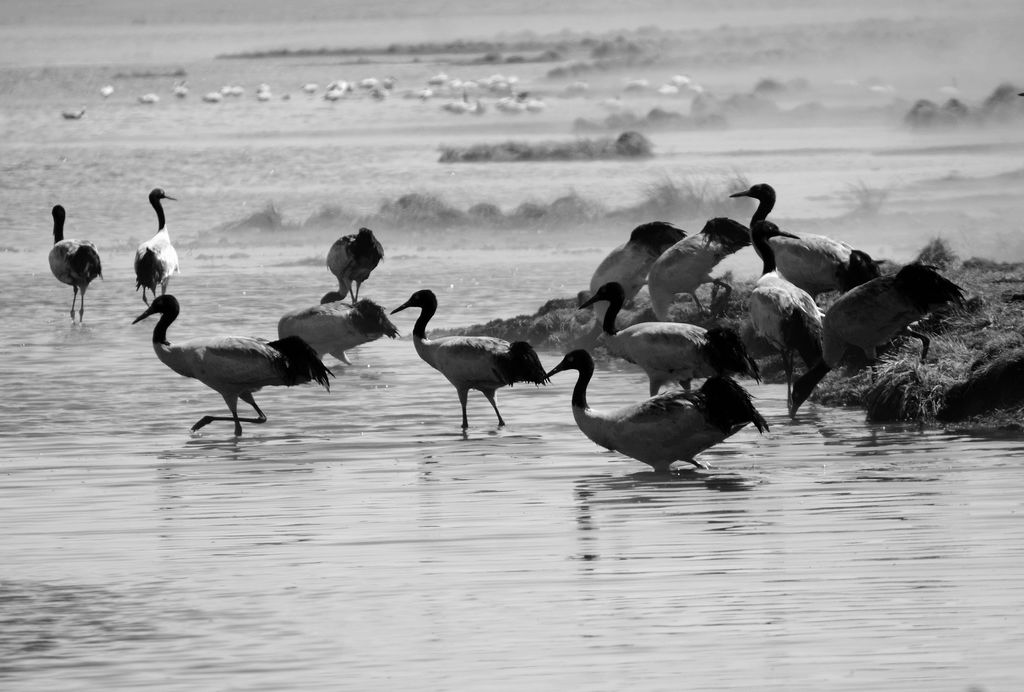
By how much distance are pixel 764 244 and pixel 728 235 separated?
561 millimetres

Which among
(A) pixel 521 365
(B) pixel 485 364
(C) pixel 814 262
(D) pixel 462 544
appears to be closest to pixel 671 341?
(A) pixel 521 365

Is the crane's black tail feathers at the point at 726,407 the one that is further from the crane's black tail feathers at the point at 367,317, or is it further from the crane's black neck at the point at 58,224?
the crane's black neck at the point at 58,224

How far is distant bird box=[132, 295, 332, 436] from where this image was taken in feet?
47.1

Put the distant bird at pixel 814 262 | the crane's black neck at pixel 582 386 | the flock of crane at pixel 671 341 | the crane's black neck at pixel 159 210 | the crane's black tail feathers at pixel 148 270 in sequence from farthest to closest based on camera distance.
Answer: the crane's black neck at pixel 159 210
the crane's black tail feathers at pixel 148 270
the distant bird at pixel 814 262
the crane's black neck at pixel 582 386
the flock of crane at pixel 671 341

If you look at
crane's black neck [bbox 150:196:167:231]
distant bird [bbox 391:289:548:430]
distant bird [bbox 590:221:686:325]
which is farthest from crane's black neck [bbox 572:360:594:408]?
crane's black neck [bbox 150:196:167:231]

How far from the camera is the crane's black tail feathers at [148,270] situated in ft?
77.4

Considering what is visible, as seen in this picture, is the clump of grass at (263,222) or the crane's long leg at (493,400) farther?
the clump of grass at (263,222)

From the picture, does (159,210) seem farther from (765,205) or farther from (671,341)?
(671,341)

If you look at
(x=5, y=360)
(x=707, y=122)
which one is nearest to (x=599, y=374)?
(x=5, y=360)

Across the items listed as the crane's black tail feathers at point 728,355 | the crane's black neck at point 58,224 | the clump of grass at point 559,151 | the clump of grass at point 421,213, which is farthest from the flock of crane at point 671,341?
the clump of grass at point 559,151

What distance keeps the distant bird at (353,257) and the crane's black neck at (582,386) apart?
896 cm

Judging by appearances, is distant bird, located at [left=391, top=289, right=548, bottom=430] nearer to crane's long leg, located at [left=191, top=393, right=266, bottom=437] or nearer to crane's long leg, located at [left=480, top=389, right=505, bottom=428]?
crane's long leg, located at [left=480, top=389, right=505, bottom=428]

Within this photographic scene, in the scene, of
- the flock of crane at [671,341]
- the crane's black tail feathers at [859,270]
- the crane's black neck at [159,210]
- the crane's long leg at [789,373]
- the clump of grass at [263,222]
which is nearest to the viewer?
the flock of crane at [671,341]

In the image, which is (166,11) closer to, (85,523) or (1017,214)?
(1017,214)
